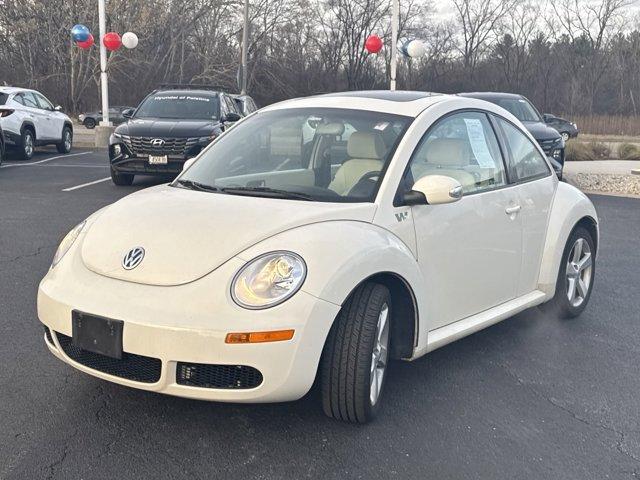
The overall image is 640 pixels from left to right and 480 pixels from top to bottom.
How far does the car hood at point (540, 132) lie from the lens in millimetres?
13188

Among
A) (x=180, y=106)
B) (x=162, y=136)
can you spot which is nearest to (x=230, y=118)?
(x=180, y=106)

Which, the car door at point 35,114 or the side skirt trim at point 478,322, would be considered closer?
the side skirt trim at point 478,322

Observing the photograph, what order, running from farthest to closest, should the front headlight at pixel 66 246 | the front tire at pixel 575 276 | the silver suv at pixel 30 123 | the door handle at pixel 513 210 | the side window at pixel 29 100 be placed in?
1. the side window at pixel 29 100
2. the silver suv at pixel 30 123
3. the front tire at pixel 575 276
4. the door handle at pixel 513 210
5. the front headlight at pixel 66 246

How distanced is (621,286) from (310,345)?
165 inches

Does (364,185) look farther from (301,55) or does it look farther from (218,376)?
(301,55)

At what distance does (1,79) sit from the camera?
139 ft

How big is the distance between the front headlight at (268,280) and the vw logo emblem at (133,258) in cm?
49

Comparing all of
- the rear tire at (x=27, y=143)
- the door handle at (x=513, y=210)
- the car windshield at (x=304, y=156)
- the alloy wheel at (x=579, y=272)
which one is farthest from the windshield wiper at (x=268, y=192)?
the rear tire at (x=27, y=143)

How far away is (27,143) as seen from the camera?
52.4ft

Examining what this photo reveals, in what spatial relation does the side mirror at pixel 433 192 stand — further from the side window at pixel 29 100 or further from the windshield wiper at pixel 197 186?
the side window at pixel 29 100

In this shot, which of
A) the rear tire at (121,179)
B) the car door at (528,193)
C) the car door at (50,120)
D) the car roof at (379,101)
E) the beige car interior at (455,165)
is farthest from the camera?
the car door at (50,120)

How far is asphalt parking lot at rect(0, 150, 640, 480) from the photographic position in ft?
9.85

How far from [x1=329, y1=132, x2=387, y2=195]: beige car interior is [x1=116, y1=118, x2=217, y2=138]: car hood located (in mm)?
7876

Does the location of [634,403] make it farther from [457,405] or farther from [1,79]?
[1,79]
